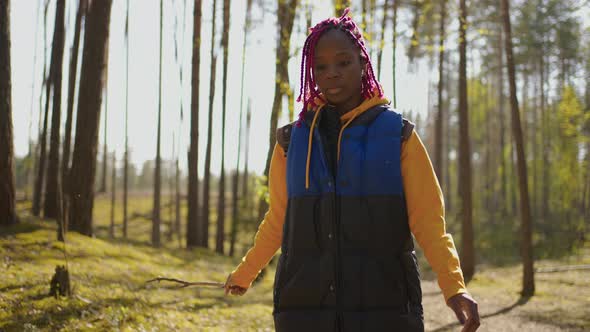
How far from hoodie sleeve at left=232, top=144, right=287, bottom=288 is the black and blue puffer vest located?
0.94 ft

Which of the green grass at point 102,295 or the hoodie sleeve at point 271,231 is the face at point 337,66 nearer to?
the hoodie sleeve at point 271,231

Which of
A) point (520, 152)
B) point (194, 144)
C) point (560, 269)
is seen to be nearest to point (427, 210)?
point (520, 152)

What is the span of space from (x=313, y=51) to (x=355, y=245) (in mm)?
961

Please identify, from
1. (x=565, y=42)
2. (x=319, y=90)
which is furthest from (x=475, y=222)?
(x=319, y=90)

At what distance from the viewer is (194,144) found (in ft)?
64.3

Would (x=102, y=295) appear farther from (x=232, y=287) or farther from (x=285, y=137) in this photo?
(x=285, y=137)

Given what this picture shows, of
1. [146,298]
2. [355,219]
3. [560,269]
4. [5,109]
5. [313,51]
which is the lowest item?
[560,269]

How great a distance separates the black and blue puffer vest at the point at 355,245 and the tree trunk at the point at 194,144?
54.7 ft

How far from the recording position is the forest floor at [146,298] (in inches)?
282

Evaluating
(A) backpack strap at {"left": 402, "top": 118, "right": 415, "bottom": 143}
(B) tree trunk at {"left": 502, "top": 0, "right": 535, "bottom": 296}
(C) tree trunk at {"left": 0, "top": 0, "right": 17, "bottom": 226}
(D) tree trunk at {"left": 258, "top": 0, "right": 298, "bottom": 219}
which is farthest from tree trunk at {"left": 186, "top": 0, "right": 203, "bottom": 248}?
(A) backpack strap at {"left": 402, "top": 118, "right": 415, "bottom": 143}

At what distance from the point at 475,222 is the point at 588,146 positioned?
8.33 meters

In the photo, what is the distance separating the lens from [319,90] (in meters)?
2.86

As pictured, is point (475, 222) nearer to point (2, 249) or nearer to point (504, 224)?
point (504, 224)

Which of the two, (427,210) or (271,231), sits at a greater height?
(427,210)
